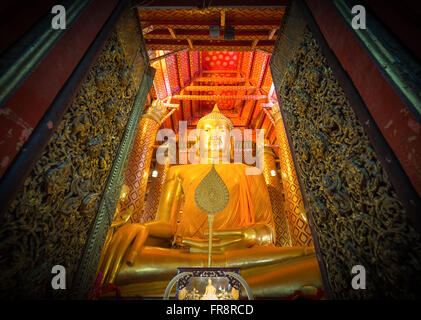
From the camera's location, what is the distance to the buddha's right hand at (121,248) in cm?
206

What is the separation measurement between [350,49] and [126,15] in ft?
5.72

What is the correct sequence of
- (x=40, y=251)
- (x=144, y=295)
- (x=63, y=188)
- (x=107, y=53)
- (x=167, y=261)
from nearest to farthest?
(x=40, y=251), (x=63, y=188), (x=107, y=53), (x=144, y=295), (x=167, y=261)

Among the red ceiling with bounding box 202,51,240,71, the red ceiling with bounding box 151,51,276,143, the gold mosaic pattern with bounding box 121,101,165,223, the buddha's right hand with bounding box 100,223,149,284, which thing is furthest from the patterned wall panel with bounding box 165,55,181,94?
the buddha's right hand with bounding box 100,223,149,284

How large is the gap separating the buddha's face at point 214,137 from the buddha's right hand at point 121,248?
291 cm

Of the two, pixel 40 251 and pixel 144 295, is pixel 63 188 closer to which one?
pixel 40 251

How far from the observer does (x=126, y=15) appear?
169cm

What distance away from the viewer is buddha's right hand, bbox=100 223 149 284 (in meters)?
2.06

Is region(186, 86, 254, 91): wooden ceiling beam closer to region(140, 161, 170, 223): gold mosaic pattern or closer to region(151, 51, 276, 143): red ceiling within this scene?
region(151, 51, 276, 143): red ceiling

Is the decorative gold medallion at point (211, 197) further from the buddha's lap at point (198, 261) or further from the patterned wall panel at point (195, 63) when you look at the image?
the patterned wall panel at point (195, 63)

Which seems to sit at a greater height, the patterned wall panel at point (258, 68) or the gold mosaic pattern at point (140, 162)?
the patterned wall panel at point (258, 68)

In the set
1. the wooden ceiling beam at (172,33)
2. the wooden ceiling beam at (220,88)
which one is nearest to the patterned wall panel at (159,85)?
the wooden ceiling beam at (220,88)
